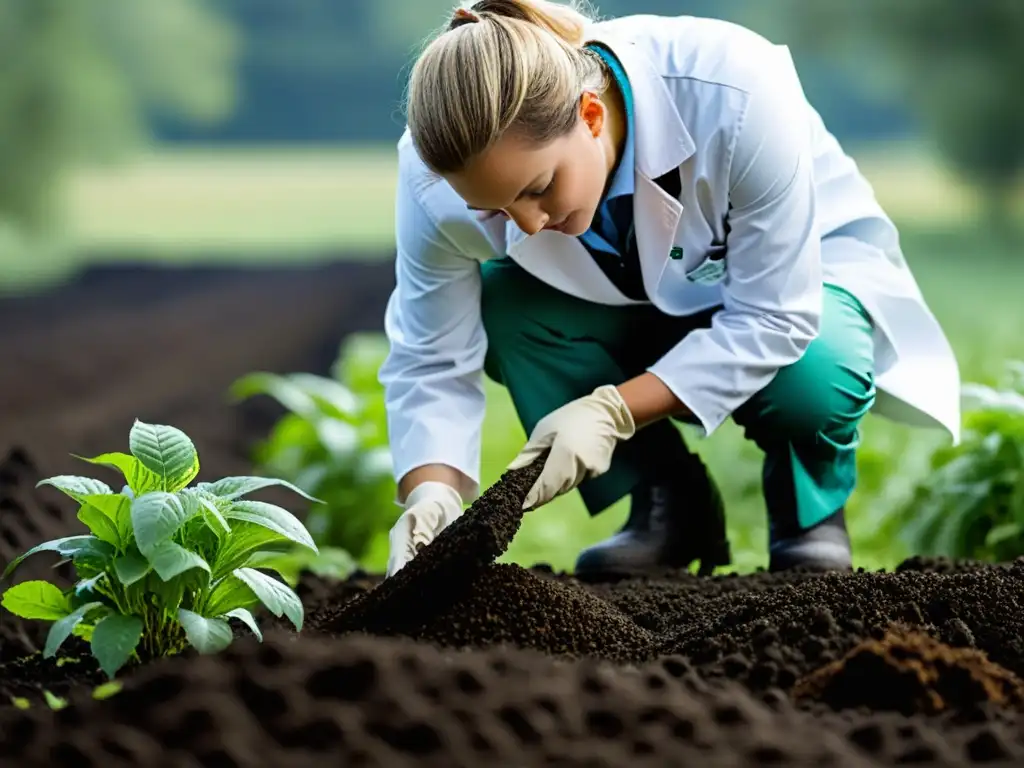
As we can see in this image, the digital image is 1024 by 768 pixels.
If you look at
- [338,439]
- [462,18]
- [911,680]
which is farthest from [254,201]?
[911,680]

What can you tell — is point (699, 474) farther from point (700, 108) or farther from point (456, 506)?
point (700, 108)

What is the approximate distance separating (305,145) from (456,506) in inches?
674

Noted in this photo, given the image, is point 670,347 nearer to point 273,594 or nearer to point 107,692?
point 273,594

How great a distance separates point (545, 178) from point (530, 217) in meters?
0.07

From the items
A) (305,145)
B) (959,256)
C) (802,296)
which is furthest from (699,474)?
(305,145)

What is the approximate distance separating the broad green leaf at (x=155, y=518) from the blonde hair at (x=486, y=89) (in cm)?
71

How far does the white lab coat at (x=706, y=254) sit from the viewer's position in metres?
2.41

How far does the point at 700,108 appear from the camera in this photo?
240cm

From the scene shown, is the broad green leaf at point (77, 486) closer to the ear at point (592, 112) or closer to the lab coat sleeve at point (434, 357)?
the lab coat sleeve at point (434, 357)

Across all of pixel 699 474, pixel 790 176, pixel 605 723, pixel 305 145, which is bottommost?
Answer: pixel 305 145

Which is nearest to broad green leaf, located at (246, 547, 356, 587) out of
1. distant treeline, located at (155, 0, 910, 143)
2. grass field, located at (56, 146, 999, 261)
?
grass field, located at (56, 146, 999, 261)

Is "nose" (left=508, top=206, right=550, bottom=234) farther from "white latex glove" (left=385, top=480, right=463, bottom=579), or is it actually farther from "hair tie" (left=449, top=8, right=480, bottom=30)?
"white latex glove" (left=385, top=480, right=463, bottom=579)

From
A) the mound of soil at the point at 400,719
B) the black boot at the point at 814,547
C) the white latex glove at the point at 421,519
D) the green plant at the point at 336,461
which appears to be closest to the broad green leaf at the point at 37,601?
the mound of soil at the point at 400,719

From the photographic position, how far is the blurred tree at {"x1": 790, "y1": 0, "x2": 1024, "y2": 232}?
11836 mm
